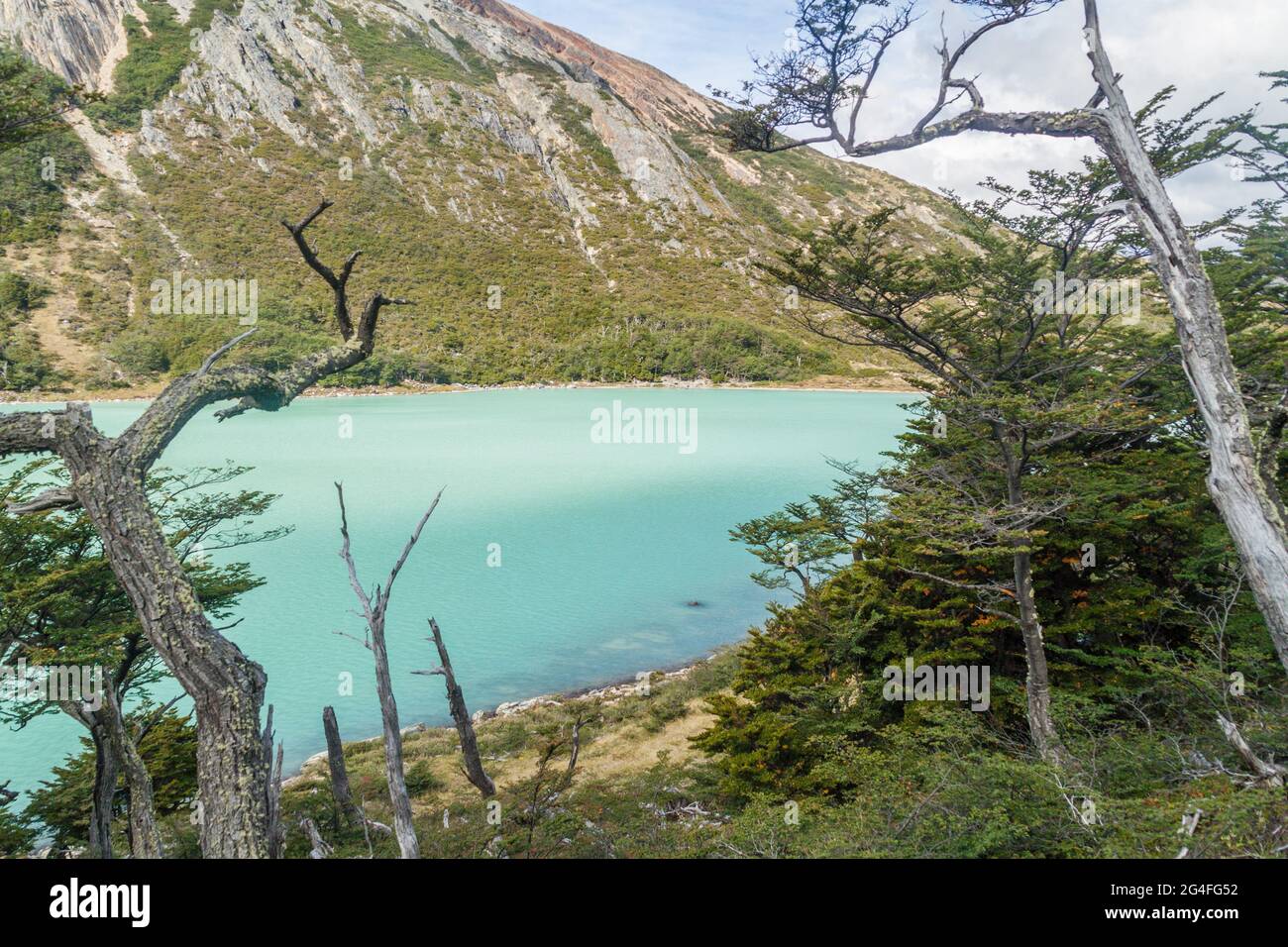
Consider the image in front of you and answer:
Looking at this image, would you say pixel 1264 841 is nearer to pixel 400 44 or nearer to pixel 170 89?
pixel 170 89

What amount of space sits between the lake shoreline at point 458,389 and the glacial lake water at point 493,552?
733cm

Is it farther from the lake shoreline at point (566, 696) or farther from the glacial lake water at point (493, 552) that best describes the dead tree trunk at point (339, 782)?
the glacial lake water at point (493, 552)

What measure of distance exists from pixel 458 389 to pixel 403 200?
98.3 feet

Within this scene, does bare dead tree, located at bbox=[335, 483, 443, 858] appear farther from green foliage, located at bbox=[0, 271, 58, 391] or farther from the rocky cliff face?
the rocky cliff face

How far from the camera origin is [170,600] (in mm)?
2162

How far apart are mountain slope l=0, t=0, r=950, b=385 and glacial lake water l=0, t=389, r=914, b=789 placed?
54.7 ft

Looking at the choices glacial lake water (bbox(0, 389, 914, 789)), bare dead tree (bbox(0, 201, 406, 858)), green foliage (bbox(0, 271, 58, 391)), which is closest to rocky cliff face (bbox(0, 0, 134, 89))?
green foliage (bbox(0, 271, 58, 391))

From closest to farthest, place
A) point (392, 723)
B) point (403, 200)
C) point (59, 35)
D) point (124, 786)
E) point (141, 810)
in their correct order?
point (141, 810) < point (392, 723) < point (124, 786) < point (59, 35) < point (403, 200)

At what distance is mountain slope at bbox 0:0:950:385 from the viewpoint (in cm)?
4828

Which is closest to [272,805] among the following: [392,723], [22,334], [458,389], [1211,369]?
[392,723]

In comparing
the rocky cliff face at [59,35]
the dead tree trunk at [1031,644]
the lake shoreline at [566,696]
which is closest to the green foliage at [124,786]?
the lake shoreline at [566,696]

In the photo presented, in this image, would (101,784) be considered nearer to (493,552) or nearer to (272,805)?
(272,805)

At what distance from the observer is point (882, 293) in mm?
5922
